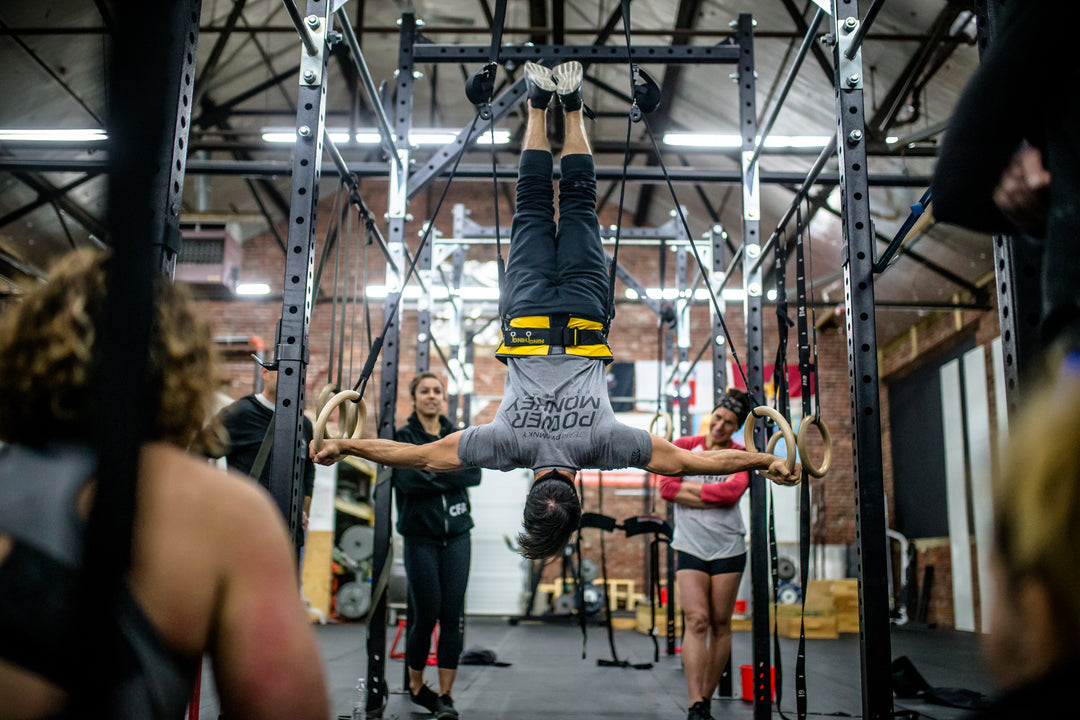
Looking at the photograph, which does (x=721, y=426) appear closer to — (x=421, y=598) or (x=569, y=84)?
(x=421, y=598)

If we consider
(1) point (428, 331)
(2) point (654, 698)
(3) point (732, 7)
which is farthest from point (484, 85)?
(3) point (732, 7)

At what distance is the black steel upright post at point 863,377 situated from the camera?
7.98 ft

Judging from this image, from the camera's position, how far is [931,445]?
44.3 feet

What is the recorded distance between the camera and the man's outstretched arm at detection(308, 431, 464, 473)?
302 cm

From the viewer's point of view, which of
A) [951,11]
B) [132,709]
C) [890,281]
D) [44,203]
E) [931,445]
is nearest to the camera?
[132,709]

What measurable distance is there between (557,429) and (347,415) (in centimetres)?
82

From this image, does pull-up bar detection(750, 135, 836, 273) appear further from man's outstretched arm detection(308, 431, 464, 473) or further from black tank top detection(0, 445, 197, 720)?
black tank top detection(0, 445, 197, 720)

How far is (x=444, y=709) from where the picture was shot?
13.4 ft

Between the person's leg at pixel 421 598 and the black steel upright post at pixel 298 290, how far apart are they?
169 cm

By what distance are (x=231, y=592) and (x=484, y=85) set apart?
303cm

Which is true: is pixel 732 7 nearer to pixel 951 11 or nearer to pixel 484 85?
pixel 951 11

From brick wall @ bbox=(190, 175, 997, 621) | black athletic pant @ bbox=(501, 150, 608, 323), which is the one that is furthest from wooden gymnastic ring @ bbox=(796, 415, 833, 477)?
brick wall @ bbox=(190, 175, 997, 621)

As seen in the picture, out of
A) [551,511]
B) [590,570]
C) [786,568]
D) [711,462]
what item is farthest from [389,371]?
[590,570]

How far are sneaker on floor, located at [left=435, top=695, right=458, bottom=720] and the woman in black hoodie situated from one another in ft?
0.13
